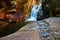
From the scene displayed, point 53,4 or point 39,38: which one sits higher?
point 53,4

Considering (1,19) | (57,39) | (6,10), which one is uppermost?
(6,10)

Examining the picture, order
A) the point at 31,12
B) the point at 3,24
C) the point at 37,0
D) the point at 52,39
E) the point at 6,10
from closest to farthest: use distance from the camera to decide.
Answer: the point at 52,39 → the point at 3,24 → the point at 6,10 → the point at 31,12 → the point at 37,0

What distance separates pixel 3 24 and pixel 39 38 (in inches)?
71.3

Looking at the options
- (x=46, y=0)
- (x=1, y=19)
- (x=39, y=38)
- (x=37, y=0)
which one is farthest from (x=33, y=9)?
(x=39, y=38)

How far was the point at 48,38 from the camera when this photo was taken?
9.18 feet

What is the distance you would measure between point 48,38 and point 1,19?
2.07 meters

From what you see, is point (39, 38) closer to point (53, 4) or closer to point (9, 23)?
point (9, 23)

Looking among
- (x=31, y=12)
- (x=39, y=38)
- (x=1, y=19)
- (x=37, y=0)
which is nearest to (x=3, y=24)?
(x=1, y=19)

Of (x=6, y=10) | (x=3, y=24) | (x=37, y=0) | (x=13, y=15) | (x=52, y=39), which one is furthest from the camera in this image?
(x=37, y=0)

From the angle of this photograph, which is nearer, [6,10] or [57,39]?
[57,39]

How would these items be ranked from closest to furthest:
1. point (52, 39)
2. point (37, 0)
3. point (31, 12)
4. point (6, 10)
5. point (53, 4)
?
point (52, 39), point (6, 10), point (53, 4), point (31, 12), point (37, 0)

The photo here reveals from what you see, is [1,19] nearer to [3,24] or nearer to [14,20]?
[3,24]

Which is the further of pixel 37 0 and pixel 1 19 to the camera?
pixel 37 0

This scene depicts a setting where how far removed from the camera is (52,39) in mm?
2715
